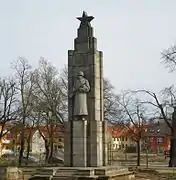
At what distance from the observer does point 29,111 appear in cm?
4031

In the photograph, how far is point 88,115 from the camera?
19203mm

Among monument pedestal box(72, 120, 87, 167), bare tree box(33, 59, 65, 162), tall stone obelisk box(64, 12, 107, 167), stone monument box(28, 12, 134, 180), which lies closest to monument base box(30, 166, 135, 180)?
stone monument box(28, 12, 134, 180)

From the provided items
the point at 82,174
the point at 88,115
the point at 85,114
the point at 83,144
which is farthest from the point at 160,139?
the point at 82,174

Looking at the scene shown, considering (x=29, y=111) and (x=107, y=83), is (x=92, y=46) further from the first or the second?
(x=107, y=83)

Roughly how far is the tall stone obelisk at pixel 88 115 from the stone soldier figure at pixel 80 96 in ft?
0.71

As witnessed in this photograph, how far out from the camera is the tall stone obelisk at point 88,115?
18766mm

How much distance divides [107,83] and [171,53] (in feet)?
39.1

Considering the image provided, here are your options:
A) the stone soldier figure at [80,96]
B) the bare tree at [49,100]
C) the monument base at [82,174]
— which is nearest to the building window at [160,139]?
the bare tree at [49,100]

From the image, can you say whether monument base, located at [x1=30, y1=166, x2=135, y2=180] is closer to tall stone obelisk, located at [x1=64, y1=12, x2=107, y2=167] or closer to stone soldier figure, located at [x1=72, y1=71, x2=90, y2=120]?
tall stone obelisk, located at [x1=64, y1=12, x2=107, y2=167]

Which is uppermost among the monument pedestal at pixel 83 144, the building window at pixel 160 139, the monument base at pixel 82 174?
the building window at pixel 160 139

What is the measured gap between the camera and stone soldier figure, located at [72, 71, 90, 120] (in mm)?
19097

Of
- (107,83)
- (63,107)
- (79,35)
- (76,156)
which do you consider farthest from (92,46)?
(107,83)

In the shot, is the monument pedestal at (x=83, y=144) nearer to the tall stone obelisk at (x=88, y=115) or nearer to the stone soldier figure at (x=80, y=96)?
the tall stone obelisk at (x=88, y=115)

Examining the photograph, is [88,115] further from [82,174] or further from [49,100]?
[49,100]
